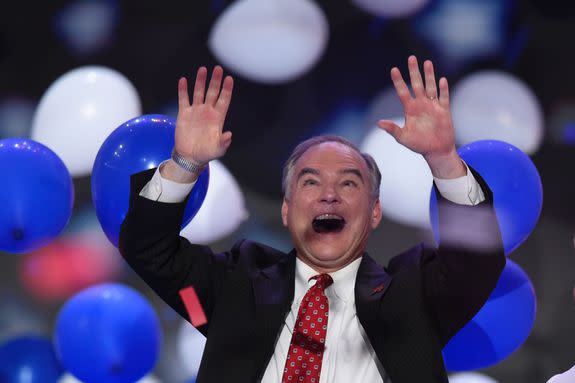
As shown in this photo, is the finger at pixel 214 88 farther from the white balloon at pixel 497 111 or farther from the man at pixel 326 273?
the white balloon at pixel 497 111

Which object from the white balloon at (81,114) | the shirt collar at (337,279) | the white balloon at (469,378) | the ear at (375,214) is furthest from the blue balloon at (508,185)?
the white balloon at (81,114)

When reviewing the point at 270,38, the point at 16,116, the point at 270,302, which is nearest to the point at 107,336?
the point at 270,302

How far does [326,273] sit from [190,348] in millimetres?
1054

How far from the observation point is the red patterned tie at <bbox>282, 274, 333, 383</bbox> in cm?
190

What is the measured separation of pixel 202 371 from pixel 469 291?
638 mm

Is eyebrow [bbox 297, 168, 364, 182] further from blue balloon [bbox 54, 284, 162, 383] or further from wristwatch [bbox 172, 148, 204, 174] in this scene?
blue balloon [bbox 54, 284, 162, 383]

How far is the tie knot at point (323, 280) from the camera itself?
2027 millimetres

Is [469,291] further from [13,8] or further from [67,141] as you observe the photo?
[13,8]

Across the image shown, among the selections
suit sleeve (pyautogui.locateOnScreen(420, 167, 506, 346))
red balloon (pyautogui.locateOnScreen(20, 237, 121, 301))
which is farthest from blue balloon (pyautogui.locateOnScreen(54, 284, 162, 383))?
suit sleeve (pyautogui.locateOnScreen(420, 167, 506, 346))

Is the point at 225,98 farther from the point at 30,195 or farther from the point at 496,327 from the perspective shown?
the point at 496,327

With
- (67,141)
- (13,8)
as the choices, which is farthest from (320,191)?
(13,8)

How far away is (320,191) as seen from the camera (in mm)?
2113

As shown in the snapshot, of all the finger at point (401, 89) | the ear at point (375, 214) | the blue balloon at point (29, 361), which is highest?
the finger at point (401, 89)

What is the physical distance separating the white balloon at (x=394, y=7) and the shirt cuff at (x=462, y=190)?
4.69ft
